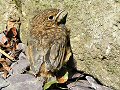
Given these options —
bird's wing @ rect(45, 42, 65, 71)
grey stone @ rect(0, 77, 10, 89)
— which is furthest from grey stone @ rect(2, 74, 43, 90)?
bird's wing @ rect(45, 42, 65, 71)

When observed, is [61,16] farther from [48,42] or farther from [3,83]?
[3,83]

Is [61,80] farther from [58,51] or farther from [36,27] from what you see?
[36,27]

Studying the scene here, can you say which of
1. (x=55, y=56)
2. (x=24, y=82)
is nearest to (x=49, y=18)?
(x=55, y=56)

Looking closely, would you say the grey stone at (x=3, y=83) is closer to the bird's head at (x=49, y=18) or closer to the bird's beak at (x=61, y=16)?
the bird's head at (x=49, y=18)

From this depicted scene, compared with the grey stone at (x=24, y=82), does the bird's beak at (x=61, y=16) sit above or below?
above

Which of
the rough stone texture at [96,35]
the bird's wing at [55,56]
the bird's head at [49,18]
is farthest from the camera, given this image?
the bird's head at [49,18]

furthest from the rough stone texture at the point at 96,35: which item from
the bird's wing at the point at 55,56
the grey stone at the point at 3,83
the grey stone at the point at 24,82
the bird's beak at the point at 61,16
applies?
the grey stone at the point at 3,83

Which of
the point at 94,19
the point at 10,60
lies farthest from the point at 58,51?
the point at 10,60
